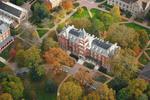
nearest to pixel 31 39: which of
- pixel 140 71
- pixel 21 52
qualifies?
pixel 21 52

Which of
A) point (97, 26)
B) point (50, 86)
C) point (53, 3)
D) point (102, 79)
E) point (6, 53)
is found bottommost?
point (102, 79)

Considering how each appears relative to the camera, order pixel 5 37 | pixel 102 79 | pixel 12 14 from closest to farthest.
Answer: pixel 102 79 < pixel 5 37 < pixel 12 14

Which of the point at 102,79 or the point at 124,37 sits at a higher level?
the point at 124,37

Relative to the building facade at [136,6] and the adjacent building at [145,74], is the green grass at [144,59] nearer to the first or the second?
the adjacent building at [145,74]

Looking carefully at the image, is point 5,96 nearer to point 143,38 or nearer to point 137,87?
point 137,87

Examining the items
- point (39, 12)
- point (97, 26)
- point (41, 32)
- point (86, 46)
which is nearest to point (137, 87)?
point (86, 46)

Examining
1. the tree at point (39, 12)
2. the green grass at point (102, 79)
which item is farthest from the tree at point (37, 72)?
the tree at point (39, 12)
